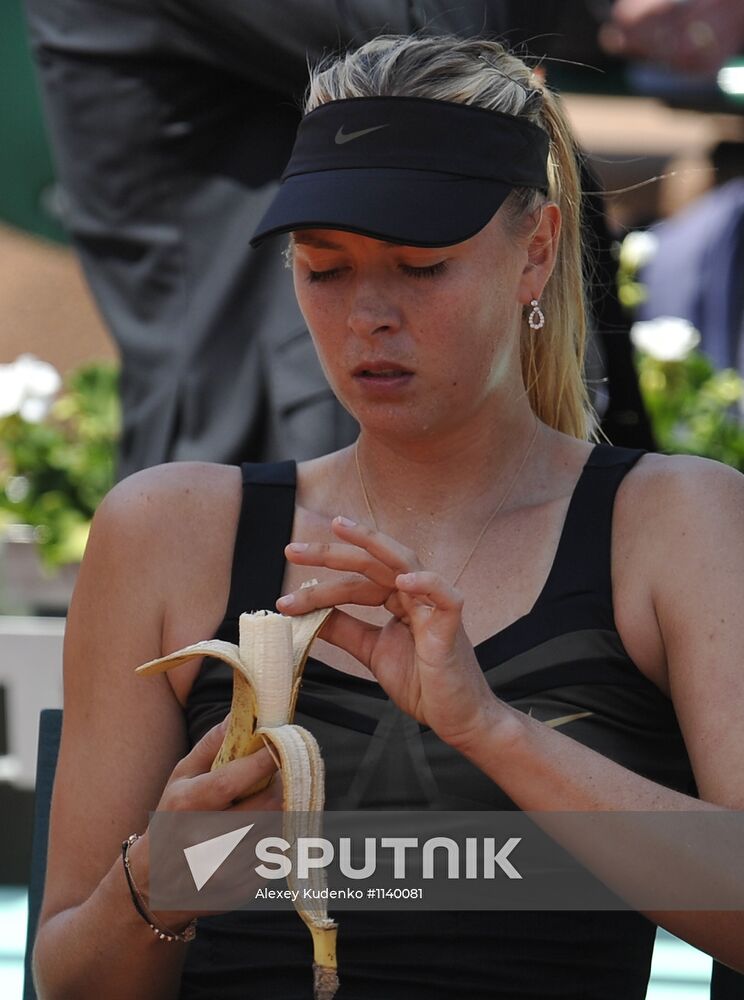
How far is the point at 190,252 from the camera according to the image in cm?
273

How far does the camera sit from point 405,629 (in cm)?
142

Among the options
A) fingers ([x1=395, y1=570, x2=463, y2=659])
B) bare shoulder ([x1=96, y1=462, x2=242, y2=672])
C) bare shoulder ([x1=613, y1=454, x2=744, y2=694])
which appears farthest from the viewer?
bare shoulder ([x1=96, y1=462, x2=242, y2=672])

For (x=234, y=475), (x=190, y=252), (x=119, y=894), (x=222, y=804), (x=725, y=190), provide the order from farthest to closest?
(x=725, y=190), (x=190, y=252), (x=234, y=475), (x=119, y=894), (x=222, y=804)

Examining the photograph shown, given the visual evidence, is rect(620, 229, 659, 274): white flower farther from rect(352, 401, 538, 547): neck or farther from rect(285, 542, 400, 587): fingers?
rect(285, 542, 400, 587): fingers

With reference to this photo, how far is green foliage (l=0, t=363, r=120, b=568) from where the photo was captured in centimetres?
334

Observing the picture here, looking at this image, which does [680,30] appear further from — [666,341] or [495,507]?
[495,507]

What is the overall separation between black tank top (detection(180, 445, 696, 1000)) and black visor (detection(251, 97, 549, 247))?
1.21 ft

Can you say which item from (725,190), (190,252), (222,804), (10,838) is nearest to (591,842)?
(222,804)

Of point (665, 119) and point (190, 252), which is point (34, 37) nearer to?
point (190, 252)

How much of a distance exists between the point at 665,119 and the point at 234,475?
5.83m

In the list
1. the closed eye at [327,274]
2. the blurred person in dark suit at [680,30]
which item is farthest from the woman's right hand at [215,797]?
the blurred person in dark suit at [680,30]

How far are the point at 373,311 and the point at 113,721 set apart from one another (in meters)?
0.51

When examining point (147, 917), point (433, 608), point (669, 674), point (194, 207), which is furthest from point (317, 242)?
point (194, 207)

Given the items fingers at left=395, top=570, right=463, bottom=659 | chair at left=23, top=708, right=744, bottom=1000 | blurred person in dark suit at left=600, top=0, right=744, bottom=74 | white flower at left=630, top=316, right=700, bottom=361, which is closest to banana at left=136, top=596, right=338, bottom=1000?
fingers at left=395, top=570, right=463, bottom=659
